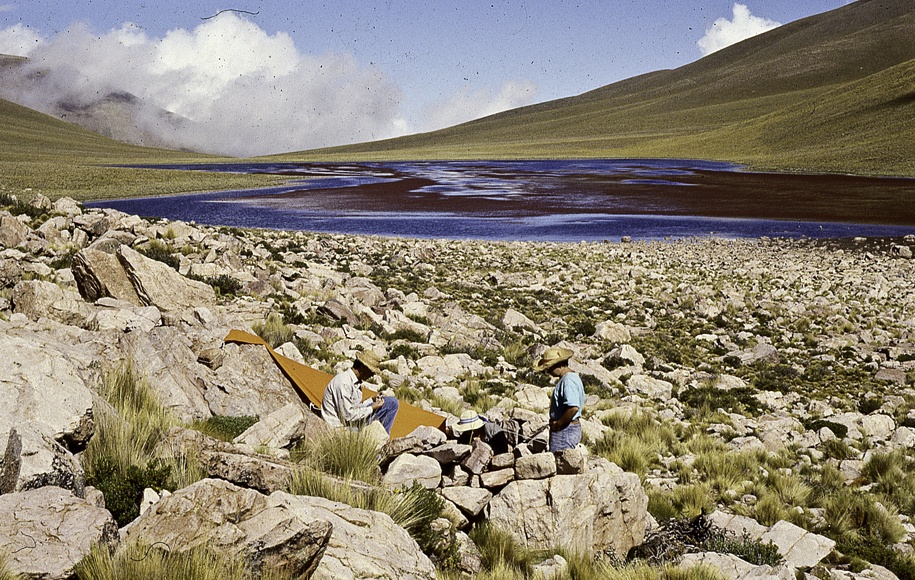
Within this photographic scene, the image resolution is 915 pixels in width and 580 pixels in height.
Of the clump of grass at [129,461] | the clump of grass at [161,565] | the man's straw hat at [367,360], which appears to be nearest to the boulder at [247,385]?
the man's straw hat at [367,360]

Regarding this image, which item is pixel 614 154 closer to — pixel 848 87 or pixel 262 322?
pixel 848 87

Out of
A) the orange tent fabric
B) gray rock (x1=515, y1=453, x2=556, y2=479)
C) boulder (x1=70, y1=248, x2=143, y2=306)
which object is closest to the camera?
gray rock (x1=515, y1=453, x2=556, y2=479)

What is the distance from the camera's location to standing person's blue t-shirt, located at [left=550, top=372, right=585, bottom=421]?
7109 millimetres

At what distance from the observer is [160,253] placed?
14.8 m

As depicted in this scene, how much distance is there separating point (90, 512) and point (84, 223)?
52.1ft

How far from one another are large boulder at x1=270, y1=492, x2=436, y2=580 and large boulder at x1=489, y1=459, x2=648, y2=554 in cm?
137

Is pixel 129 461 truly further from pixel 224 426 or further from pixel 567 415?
pixel 567 415

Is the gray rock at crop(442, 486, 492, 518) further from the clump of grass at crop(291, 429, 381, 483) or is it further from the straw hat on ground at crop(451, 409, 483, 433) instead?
the straw hat on ground at crop(451, 409, 483, 433)

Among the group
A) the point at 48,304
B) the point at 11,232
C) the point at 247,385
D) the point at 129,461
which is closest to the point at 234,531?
the point at 129,461

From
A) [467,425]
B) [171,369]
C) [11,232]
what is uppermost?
[11,232]

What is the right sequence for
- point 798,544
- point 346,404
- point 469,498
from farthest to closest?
point 346,404 < point 798,544 < point 469,498

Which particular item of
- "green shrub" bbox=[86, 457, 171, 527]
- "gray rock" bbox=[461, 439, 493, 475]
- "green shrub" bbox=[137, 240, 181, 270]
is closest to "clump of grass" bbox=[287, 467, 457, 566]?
"green shrub" bbox=[86, 457, 171, 527]

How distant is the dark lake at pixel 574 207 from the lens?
121ft

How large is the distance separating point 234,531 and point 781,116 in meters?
124
